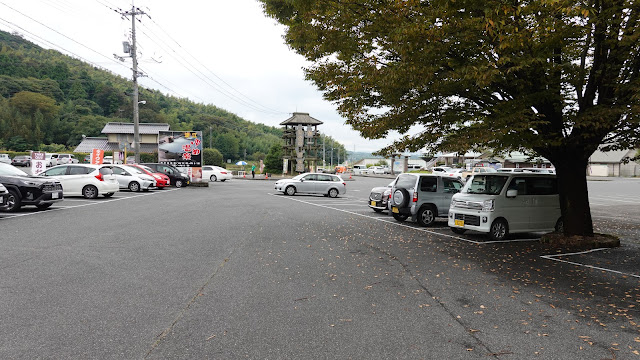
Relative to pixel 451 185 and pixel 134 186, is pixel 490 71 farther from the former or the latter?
pixel 134 186

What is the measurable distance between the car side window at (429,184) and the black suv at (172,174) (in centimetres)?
2155

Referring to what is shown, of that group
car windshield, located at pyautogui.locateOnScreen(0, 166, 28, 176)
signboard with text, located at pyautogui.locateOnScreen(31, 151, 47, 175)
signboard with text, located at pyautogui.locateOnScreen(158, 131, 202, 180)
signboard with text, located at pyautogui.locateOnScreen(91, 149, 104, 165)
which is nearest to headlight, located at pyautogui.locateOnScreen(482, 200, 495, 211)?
car windshield, located at pyautogui.locateOnScreen(0, 166, 28, 176)

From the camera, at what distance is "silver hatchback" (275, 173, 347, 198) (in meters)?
23.7

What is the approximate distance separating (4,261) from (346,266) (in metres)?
5.64

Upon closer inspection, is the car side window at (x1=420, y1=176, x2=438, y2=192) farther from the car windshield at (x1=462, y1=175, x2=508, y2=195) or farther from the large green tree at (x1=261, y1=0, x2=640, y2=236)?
the large green tree at (x1=261, y1=0, x2=640, y2=236)

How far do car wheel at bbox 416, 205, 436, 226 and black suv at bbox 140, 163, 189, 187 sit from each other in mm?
21524

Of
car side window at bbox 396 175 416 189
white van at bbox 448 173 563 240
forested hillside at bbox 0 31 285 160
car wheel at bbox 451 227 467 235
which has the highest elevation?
forested hillside at bbox 0 31 285 160

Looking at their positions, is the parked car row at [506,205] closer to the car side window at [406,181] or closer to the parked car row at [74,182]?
the car side window at [406,181]

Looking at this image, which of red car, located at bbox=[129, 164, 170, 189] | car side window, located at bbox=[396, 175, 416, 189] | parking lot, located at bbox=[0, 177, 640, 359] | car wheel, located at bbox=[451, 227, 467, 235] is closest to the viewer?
parking lot, located at bbox=[0, 177, 640, 359]

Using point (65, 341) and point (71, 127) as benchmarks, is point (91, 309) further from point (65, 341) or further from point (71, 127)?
point (71, 127)

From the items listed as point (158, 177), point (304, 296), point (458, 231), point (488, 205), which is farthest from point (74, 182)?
point (488, 205)

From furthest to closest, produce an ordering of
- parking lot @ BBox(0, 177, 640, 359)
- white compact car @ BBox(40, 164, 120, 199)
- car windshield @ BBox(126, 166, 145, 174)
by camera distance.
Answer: car windshield @ BBox(126, 166, 145, 174) < white compact car @ BBox(40, 164, 120, 199) < parking lot @ BBox(0, 177, 640, 359)

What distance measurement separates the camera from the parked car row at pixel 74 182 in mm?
12555

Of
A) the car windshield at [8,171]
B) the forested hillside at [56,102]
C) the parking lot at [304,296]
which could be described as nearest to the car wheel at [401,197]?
the parking lot at [304,296]
